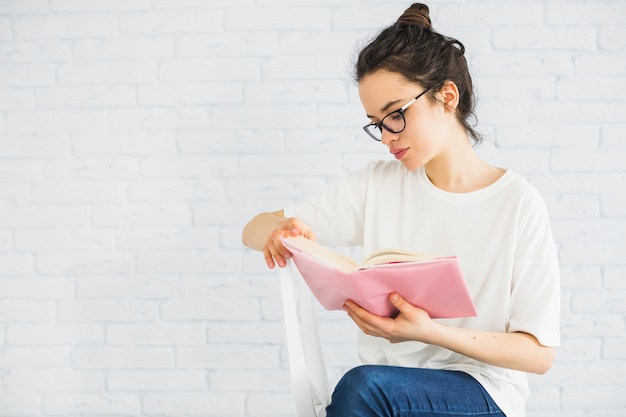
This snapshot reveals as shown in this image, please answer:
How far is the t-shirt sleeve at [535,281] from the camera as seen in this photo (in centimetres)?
133

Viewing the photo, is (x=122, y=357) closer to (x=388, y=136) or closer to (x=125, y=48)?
(x=125, y=48)

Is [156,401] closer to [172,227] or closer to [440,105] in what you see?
[172,227]

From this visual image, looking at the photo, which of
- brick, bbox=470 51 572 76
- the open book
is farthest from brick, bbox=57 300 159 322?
brick, bbox=470 51 572 76

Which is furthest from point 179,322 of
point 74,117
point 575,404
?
point 575,404

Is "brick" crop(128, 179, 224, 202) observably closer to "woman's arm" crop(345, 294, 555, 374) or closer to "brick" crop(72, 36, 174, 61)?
"brick" crop(72, 36, 174, 61)

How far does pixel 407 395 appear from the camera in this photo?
1.23 metres

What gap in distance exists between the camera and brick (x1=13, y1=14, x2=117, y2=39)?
6.72 ft

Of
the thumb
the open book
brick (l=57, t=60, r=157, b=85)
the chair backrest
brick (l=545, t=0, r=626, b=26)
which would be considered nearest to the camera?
the open book

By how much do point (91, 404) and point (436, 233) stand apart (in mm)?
1382

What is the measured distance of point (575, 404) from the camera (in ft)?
6.68

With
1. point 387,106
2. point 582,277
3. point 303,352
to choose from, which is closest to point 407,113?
point 387,106

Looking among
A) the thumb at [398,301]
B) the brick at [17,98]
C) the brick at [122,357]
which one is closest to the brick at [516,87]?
the thumb at [398,301]

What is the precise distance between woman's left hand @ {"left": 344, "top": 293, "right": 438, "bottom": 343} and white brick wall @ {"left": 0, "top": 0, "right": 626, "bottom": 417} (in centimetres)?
77

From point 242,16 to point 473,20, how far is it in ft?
2.40
